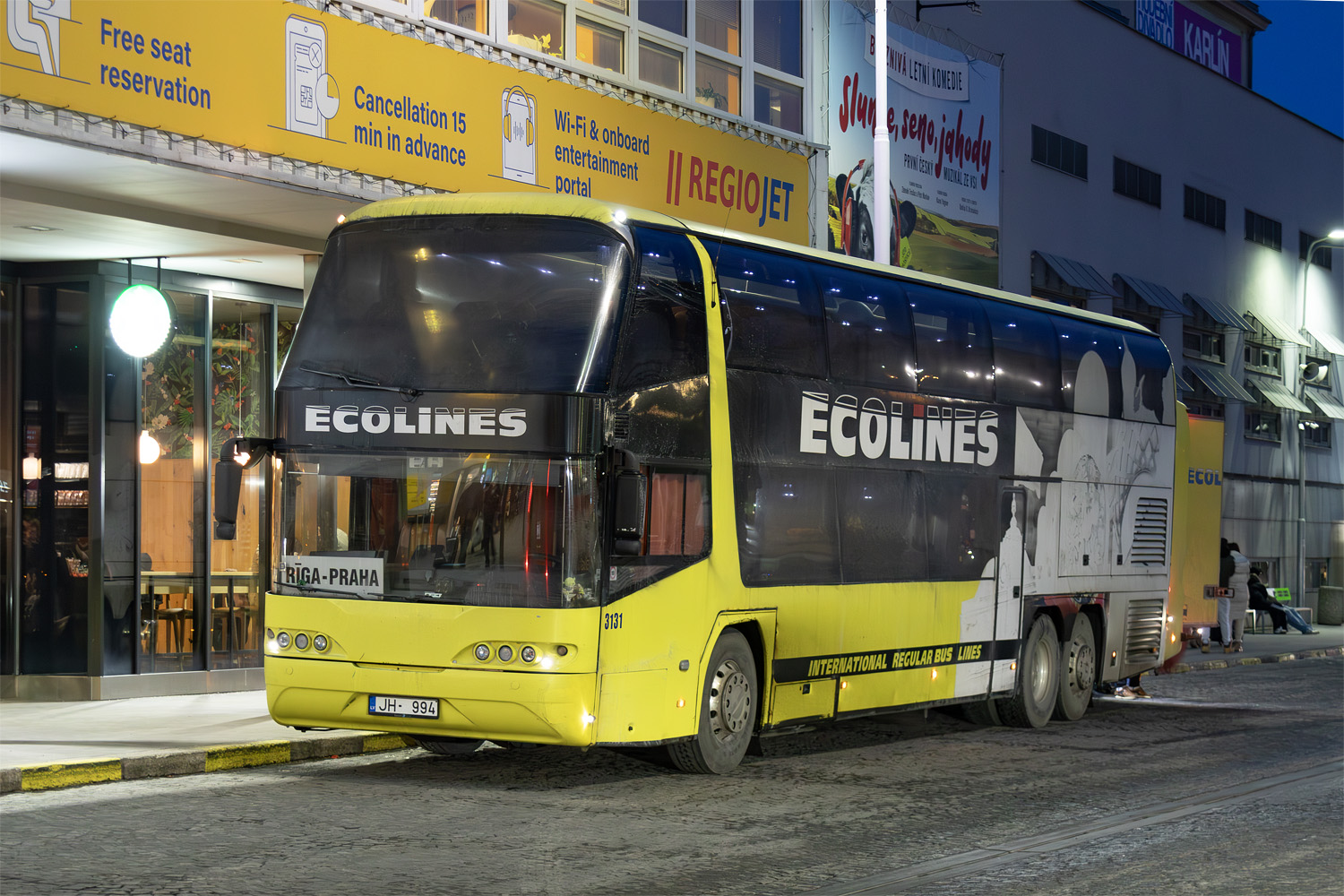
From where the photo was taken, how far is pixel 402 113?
16.1 meters

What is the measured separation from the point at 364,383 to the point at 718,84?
12313 mm

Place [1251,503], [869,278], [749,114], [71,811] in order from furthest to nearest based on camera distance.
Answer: [1251,503] < [749,114] < [869,278] < [71,811]

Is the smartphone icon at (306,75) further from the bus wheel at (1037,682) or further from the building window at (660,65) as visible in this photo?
the bus wheel at (1037,682)

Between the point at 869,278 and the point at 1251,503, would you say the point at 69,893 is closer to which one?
the point at 869,278

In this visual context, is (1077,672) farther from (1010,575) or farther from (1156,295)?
(1156,295)

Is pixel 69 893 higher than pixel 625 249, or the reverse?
pixel 625 249

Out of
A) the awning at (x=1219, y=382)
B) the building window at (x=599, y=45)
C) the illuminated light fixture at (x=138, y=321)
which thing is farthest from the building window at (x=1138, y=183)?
the illuminated light fixture at (x=138, y=321)

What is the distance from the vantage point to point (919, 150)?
90.0 feet

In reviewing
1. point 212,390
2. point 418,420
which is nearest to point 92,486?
point 212,390

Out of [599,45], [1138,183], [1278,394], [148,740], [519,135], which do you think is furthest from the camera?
[1278,394]

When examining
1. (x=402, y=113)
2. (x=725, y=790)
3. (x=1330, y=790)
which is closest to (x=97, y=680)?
(x=402, y=113)

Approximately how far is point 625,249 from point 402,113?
5.80m

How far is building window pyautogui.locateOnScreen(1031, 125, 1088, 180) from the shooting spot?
3284cm

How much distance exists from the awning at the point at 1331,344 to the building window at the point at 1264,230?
3124 mm
